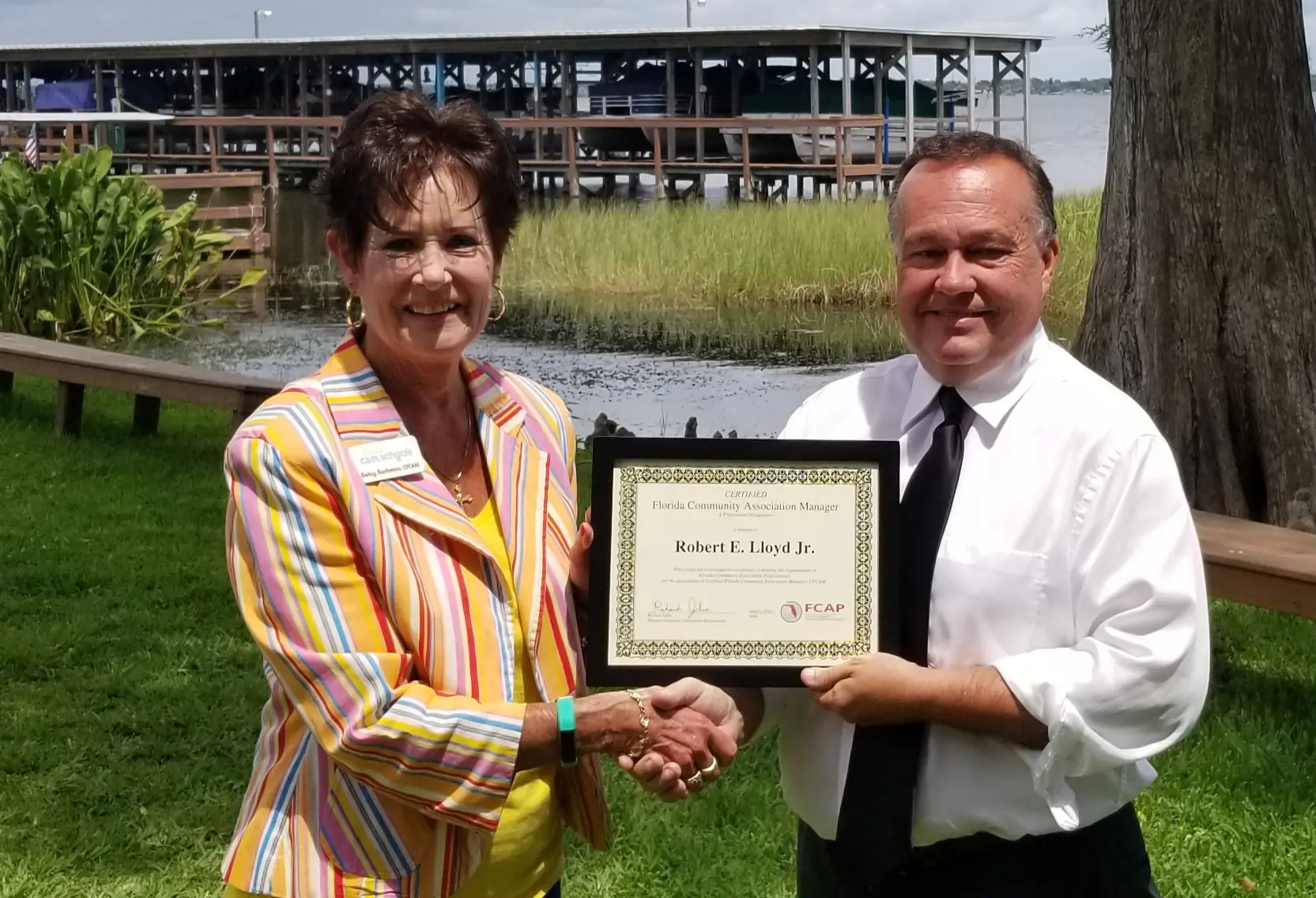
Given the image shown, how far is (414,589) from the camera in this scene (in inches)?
83.7

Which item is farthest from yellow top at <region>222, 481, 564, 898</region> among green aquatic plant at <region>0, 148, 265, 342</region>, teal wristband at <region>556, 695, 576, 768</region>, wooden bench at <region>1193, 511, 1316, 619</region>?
green aquatic plant at <region>0, 148, 265, 342</region>

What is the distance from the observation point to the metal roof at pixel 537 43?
32469mm

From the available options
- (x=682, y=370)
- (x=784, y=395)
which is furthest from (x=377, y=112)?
(x=682, y=370)

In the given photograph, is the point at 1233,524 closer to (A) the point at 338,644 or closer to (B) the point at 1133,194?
(B) the point at 1133,194

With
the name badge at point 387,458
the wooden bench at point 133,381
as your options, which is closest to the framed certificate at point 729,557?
the name badge at point 387,458

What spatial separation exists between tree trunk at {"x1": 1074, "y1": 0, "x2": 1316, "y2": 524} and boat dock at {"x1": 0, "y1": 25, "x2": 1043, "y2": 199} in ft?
73.8

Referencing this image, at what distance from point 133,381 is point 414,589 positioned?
670cm

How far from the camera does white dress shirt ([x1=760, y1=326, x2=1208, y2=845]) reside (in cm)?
197

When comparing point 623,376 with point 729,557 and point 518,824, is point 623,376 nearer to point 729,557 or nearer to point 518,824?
point 518,824

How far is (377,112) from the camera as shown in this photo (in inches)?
88.4

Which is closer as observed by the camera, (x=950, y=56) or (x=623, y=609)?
(x=623, y=609)

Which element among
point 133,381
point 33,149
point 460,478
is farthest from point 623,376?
point 33,149

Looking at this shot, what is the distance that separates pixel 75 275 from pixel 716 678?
442 inches

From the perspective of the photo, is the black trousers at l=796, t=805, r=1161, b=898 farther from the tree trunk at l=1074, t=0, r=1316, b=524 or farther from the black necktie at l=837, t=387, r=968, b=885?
the tree trunk at l=1074, t=0, r=1316, b=524
